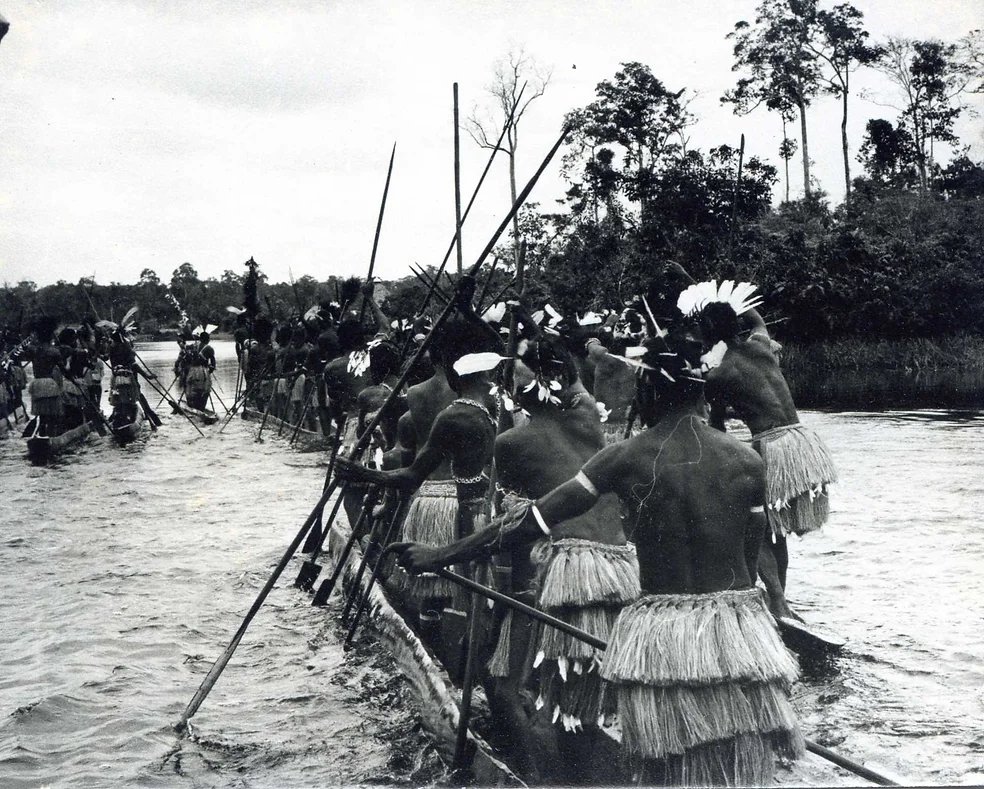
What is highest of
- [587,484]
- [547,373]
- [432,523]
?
[547,373]

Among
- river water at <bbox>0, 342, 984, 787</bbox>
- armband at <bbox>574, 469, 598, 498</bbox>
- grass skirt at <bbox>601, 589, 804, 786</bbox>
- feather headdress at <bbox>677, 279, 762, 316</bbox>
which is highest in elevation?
feather headdress at <bbox>677, 279, 762, 316</bbox>

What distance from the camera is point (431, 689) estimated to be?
413cm

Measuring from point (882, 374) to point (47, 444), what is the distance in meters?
12.8

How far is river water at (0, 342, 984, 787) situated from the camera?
4102 mm

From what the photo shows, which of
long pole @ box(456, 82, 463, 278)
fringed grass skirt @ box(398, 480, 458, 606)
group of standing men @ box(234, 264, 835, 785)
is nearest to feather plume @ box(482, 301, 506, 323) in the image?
group of standing men @ box(234, 264, 835, 785)

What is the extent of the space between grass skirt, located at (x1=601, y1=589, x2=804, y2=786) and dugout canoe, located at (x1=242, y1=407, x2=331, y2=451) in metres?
11.6

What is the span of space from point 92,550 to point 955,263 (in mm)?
11551

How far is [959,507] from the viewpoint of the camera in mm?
7914

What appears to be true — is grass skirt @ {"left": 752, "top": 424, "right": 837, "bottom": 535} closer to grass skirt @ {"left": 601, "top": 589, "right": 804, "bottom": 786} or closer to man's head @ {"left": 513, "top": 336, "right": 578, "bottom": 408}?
man's head @ {"left": 513, "top": 336, "right": 578, "bottom": 408}

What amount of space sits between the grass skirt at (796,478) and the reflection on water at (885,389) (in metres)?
7.61

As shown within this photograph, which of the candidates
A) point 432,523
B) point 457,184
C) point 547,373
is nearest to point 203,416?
point 457,184

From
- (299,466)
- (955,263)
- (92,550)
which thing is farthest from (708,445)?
(955,263)

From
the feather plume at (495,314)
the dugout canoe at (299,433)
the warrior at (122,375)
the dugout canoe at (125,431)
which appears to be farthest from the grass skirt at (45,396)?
the feather plume at (495,314)

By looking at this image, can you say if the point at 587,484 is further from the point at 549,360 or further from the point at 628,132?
the point at 628,132
